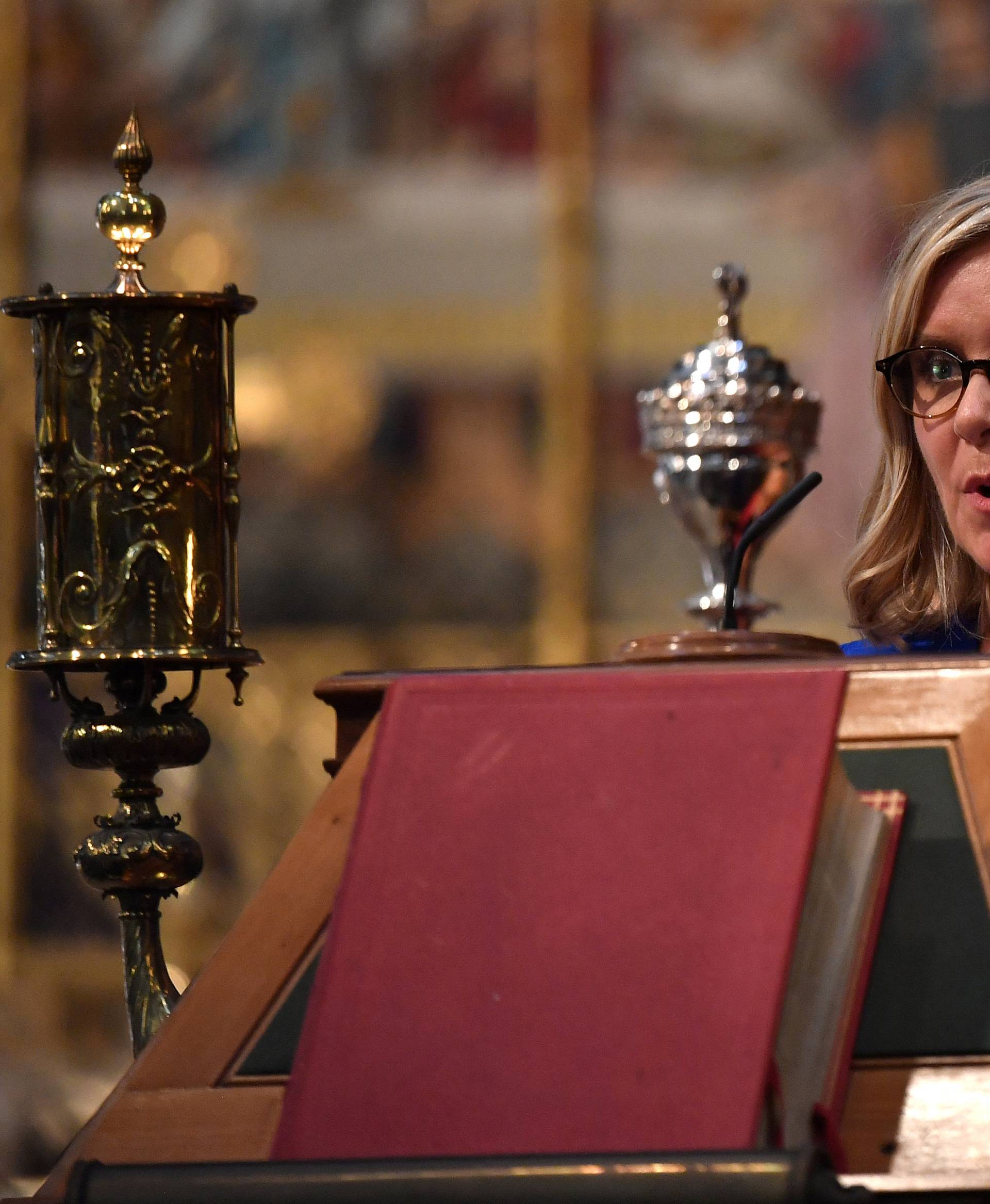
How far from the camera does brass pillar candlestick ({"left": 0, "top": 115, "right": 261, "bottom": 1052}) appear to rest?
63.7 inches

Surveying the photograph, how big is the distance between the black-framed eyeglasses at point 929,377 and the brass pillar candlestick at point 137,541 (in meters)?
0.56

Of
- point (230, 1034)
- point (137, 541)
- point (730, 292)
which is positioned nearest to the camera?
point (230, 1034)

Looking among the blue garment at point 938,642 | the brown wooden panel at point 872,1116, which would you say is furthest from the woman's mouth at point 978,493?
the brown wooden panel at point 872,1116

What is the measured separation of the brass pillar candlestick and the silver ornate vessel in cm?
69

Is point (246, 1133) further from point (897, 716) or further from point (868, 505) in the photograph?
point (868, 505)

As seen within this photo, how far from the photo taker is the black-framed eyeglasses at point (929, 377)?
1.72 m

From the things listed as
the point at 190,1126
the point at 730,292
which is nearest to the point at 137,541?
the point at 190,1126

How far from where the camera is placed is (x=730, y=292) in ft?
7.80

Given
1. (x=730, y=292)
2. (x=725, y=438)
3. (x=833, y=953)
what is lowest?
(x=833, y=953)

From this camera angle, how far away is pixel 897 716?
3.98ft

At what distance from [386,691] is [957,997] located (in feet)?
1.24

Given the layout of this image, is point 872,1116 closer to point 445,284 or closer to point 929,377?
point 929,377

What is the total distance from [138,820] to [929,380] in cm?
75

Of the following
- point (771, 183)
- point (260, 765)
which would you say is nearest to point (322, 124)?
point (771, 183)
